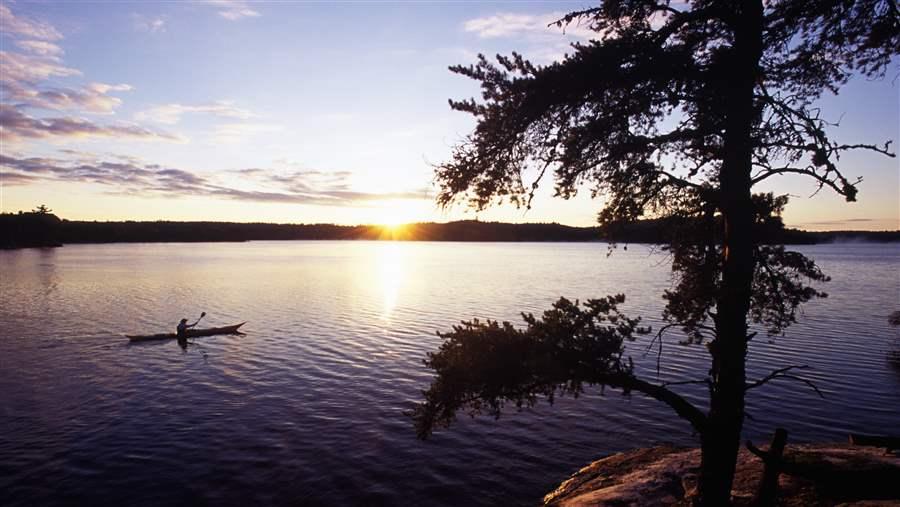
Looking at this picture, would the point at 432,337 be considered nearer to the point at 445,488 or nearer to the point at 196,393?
the point at 196,393

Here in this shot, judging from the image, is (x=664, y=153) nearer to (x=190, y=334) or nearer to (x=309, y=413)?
(x=309, y=413)

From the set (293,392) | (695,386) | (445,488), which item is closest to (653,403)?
(695,386)

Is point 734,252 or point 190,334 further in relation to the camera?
point 190,334

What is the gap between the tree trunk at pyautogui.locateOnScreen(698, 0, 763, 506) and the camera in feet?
31.6

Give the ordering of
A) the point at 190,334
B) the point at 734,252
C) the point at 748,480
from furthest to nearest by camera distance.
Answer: the point at 190,334 → the point at 748,480 → the point at 734,252

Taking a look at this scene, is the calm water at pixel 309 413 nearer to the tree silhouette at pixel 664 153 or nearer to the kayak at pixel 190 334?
the kayak at pixel 190 334

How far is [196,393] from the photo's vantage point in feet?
93.5

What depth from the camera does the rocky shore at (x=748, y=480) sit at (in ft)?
39.8

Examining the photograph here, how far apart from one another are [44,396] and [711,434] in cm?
3014

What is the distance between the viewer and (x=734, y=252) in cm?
979

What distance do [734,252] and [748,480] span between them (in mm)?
7406

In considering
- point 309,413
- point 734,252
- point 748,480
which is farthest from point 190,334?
point 734,252

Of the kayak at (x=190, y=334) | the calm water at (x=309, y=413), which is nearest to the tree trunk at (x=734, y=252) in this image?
the calm water at (x=309, y=413)

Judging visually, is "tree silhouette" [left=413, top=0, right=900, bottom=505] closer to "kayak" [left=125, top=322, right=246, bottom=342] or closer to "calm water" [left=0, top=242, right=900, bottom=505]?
"calm water" [left=0, top=242, right=900, bottom=505]
